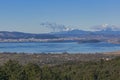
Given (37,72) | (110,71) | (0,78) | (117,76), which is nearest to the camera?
(0,78)

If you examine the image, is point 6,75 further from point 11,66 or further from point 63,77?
point 63,77

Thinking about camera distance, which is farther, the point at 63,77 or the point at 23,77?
the point at 63,77

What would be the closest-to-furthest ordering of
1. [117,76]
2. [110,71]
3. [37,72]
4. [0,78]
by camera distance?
1. [0,78]
2. [37,72]
3. [117,76]
4. [110,71]

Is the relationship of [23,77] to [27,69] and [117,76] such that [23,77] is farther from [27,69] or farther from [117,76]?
[117,76]

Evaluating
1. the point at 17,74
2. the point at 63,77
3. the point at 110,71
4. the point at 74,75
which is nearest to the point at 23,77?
the point at 17,74

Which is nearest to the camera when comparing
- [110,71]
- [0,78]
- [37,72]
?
[0,78]

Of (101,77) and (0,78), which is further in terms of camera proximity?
(101,77)

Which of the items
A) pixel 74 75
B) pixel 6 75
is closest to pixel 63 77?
pixel 74 75

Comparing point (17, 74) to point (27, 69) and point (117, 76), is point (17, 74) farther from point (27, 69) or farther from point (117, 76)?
point (117, 76)
